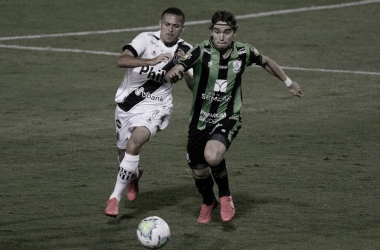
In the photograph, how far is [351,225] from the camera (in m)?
7.70

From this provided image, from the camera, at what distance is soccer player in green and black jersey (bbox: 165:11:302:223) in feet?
24.9

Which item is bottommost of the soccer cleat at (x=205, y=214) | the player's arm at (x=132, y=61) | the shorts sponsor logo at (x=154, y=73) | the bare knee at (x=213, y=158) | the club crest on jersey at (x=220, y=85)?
the soccer cleat at (x=205, y=214)

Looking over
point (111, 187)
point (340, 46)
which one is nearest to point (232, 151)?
point (111, 187)

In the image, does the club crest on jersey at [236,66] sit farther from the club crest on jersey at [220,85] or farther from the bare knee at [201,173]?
the bare knee at [201,173]

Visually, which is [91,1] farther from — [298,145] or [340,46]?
[298,145]

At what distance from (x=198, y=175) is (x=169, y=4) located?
1587 cm

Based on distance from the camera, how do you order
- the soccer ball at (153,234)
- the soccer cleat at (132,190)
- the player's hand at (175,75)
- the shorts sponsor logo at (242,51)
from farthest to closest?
the soccer cleat at (132,190)
the shorts sponsor logo at (242,51)
the player's hand at (175,75)
the soccer ball at (153,234)

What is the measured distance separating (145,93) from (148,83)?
11cm

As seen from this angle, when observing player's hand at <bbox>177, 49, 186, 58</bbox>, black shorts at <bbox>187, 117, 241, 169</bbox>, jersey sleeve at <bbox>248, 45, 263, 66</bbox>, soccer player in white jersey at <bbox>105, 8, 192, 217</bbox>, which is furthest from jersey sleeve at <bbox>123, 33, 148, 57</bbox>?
jersey sleeve at <bbox>248, 45, 263, 66</bbox>

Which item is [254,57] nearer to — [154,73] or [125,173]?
[154,73]

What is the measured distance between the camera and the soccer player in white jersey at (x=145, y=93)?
8.04m

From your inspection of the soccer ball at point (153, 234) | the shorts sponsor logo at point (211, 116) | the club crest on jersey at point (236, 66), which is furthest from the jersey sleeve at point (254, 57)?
the soccer ball at point (153, 234)

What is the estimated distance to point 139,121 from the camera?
8.22 meters

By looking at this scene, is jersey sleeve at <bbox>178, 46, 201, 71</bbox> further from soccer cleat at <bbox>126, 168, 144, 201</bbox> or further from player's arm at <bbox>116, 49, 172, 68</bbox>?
soccer cleat at <bbox>126, 168, 144, 201</bbox>
